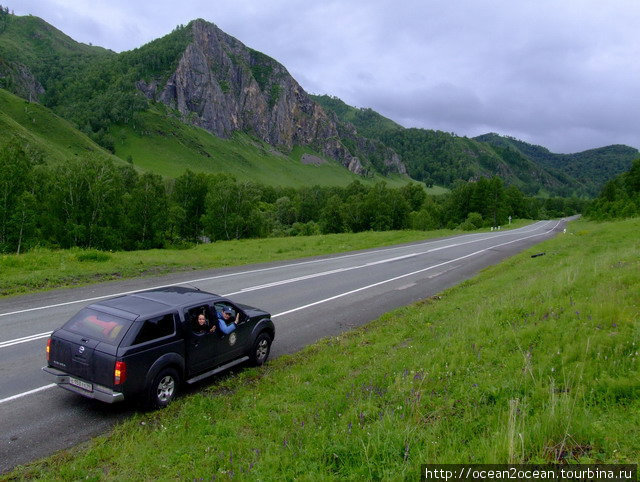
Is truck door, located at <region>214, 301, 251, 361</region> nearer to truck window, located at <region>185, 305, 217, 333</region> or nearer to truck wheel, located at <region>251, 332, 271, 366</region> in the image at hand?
truck window, located at <region>185, 305, 217, 333</region>

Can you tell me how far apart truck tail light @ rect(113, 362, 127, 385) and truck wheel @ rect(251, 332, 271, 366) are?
2884 millimetres

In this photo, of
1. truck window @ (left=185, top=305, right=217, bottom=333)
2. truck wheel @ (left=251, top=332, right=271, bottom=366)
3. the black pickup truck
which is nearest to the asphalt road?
the black pickup truck

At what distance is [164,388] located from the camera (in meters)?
7.01

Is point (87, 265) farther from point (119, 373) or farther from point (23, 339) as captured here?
point (119, 373)

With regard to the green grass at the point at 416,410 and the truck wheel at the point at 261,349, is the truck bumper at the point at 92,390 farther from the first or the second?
the truck wheel at the point at 261,349

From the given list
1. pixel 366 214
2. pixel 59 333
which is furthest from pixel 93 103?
pixel 59 333

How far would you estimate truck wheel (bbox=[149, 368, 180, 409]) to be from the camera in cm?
669

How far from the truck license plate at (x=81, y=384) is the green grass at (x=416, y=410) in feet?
2.83

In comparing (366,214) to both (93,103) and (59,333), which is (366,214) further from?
(93,103)

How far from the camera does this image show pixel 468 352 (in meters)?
7.04

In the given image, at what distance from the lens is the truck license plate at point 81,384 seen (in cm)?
649

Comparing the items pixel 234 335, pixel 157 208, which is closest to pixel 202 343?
pixel 234 335

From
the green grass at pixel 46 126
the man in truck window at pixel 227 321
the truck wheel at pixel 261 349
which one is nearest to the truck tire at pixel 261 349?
the truck wheel at pixel 261 349

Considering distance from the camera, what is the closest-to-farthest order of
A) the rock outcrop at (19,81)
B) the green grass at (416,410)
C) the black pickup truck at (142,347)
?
the green grass at (416,410) → the black pickup truck at (142,347) → the rock outcrop at (19,81)
